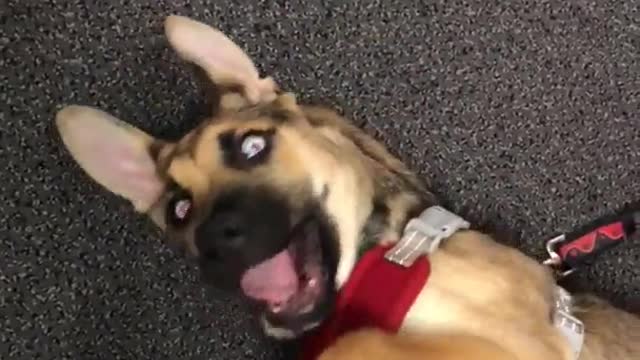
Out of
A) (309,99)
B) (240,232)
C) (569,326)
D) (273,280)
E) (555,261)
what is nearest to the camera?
(240,232)

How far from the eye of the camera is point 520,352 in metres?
1.81

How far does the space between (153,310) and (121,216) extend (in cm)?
19

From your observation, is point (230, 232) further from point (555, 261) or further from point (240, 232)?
point (555, 261)

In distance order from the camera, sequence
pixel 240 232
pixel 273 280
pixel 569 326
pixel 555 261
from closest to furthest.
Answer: pixel 240 232, pixel 273 280, pixel 569 326, pixel 555 261

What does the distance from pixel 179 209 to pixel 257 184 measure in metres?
0.17

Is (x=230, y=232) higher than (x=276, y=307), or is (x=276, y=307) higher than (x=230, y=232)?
(x=230, y=232)

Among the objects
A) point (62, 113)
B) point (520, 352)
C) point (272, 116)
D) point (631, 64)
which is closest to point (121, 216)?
point (62, 113)

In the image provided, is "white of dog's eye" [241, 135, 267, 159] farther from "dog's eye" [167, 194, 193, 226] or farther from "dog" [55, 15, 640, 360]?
"dog's eye" [167, 194, 193, 226]

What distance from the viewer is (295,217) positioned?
1.79 meters

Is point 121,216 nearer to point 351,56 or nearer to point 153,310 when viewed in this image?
point 153,310

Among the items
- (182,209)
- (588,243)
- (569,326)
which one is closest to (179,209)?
(182,209)

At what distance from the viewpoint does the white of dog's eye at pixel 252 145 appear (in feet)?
6.02

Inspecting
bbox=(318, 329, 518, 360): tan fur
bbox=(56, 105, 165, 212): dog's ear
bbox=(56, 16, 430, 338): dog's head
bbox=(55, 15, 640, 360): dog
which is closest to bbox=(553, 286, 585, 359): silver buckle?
bbox=(55, 15, 640, 360): dog

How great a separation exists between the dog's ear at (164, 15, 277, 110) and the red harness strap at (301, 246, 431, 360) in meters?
0.33
